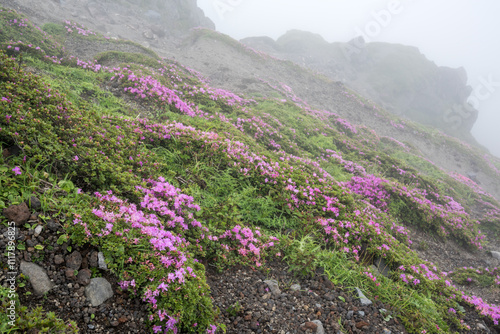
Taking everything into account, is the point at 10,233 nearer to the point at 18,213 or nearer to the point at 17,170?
the point at 18,213

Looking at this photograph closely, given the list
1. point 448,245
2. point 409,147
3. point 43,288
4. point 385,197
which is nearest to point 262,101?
point 385,197

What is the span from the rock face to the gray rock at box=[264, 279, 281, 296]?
5741 centimetres

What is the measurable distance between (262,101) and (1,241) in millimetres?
19123

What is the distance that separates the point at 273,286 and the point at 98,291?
115 inches

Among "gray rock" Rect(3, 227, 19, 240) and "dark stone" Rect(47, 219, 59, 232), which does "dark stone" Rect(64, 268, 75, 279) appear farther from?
"gray rock" Rect(3, 227, 19, 240)

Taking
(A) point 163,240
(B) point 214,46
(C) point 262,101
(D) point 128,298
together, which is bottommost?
(D) point 128,298

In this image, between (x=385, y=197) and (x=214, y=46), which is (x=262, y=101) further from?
(x=214, y=46)

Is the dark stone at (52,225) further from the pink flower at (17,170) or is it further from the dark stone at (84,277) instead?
the pink flower at (17,170)

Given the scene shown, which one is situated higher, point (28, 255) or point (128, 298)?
point (28, 255)

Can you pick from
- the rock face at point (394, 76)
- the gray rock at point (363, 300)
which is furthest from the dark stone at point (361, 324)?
the rock face at point (394, 76)

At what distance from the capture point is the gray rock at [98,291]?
2916mm

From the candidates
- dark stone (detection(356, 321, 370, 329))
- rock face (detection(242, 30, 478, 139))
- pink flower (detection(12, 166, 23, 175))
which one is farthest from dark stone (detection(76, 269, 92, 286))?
rock face (detection(242, 30, 478, 139))

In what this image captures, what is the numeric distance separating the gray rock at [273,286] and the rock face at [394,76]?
57.4 m

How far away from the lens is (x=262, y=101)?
2034cm
